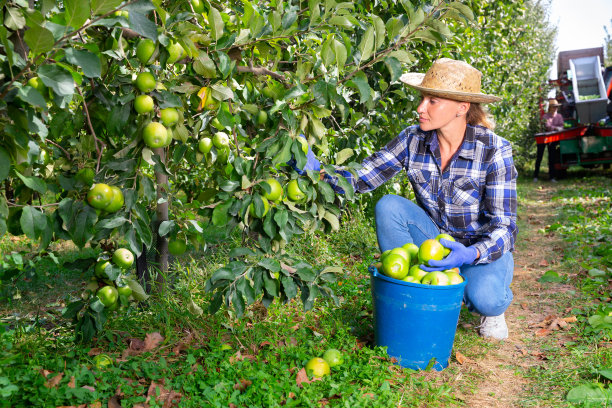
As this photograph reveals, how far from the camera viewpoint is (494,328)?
2744mm

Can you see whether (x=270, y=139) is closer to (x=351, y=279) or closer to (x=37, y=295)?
(x=351, y=279)

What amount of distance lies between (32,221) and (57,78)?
49 cm

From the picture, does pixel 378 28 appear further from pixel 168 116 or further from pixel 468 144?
pixel 468 144

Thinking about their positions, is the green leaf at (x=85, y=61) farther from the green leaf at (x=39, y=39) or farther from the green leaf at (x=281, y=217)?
the green leaf at (x=281, y=217)

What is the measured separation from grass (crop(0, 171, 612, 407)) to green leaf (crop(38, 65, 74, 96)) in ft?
3.05

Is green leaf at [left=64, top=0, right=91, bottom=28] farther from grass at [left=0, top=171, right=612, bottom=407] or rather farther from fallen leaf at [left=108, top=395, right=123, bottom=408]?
fallen leaf at [left=108, top=395, right=123, bottom=408]

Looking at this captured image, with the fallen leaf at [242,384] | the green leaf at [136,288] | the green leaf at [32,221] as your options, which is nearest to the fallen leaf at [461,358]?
the fallen leaf at [242,384]

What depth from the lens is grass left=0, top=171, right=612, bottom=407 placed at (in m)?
1.93

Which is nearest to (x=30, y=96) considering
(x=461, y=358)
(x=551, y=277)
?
(x=461, y=358)

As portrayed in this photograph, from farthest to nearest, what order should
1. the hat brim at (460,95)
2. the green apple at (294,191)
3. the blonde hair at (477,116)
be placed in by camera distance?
the blonde hair at (477,116), the hat brim at (460,95), the green apple at (294,191)

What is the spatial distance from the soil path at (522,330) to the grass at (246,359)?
3 centimetres

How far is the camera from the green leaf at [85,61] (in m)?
1.27

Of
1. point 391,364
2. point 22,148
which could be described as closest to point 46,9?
point 22,148

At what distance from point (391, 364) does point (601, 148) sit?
8.41 m
